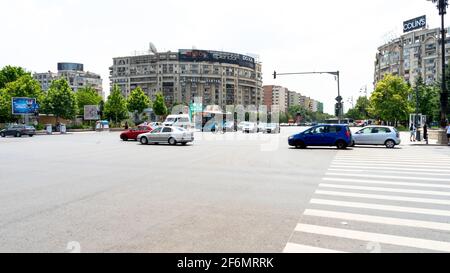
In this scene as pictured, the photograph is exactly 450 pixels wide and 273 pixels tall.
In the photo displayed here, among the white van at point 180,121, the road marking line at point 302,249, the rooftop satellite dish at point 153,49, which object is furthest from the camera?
the rooftop satellite dish at point 153,49

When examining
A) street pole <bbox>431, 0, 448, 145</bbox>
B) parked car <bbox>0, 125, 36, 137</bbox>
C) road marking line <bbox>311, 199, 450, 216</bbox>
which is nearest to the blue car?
street pole <bbox>431, 0, 448, 145</bbox>

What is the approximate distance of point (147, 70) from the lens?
5256 inches

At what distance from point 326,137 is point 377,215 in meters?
16.9

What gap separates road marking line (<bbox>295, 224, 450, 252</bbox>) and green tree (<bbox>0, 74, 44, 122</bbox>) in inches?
2526

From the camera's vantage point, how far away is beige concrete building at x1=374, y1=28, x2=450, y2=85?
94.8 m

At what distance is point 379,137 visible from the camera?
24688 millimetres

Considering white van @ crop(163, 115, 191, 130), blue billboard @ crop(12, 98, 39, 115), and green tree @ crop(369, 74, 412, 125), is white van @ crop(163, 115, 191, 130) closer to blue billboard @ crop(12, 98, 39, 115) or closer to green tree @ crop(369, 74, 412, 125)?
blue billboard @ crop(12, 98, 39, 115)

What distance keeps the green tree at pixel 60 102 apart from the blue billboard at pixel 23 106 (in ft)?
21.0

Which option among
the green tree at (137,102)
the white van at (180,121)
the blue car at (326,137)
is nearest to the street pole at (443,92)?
the blue car at (326,137)

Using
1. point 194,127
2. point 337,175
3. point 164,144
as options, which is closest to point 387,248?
point 337,175

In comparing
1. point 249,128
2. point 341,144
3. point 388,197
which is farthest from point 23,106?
point 388,197

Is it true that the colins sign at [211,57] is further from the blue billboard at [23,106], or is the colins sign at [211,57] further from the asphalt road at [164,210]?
the asphalt road at [164,210]

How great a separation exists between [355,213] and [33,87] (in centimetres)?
6817

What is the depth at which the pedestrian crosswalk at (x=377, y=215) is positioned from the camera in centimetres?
513
